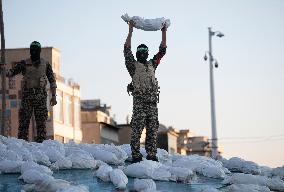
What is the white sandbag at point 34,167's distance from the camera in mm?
8312

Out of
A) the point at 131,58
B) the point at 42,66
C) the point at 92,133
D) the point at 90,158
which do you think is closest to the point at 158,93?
the point at 131,58

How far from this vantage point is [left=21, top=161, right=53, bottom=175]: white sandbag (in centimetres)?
831

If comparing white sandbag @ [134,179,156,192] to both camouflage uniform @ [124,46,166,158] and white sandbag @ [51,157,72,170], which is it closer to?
camouflage uniform @ [124,46,166,158]

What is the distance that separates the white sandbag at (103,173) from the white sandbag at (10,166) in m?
1.03

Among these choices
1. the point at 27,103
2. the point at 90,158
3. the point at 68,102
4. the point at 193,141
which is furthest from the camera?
the point at 193,141

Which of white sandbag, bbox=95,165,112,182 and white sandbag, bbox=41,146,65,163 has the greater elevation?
white sandbag, bbox=41,146,65,163

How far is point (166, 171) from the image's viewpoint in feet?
29.8

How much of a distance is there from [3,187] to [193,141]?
76813 mm

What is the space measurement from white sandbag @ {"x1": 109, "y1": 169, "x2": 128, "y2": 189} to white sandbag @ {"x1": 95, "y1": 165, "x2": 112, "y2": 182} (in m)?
0.10

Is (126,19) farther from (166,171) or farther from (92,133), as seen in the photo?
(92,133)

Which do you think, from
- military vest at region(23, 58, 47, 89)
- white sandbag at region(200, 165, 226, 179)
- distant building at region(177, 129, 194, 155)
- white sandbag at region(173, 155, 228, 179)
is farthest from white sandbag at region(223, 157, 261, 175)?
distant building at region(177, 129, 194, 155)

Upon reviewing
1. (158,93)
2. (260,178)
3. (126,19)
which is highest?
(126,19)

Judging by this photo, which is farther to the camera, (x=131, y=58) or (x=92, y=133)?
(x=92, y=133)

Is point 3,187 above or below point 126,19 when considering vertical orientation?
below
